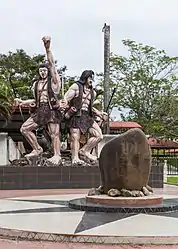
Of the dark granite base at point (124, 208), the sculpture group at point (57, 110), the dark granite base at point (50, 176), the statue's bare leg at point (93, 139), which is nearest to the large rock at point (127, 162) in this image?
the dark granite base at point (124, 208)

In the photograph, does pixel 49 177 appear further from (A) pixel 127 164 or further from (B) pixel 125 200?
(B) pixel 125 200

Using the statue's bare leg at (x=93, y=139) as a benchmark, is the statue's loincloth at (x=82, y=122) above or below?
above

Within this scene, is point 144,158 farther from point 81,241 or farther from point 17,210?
point 81,241

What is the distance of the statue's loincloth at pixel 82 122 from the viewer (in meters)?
16.5

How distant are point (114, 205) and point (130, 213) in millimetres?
456

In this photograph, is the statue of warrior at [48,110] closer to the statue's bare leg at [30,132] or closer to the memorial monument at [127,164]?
the statue's bare leg at [30,132]

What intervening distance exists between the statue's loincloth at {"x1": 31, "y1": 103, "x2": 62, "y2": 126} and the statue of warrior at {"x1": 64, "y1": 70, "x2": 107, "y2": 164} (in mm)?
401

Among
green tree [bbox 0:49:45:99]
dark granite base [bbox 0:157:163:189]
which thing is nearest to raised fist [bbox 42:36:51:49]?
dark granite base [bbox 0:157:163:189]

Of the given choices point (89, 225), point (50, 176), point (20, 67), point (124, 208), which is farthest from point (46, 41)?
point (20, 67)

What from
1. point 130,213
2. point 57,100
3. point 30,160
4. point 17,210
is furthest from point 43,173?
point 130,213

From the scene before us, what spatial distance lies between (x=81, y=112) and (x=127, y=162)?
24.2ft

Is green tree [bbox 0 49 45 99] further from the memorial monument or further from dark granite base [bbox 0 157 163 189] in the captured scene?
the memorial monument

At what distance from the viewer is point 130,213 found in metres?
8.46

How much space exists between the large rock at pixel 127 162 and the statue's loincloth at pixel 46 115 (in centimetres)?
695
